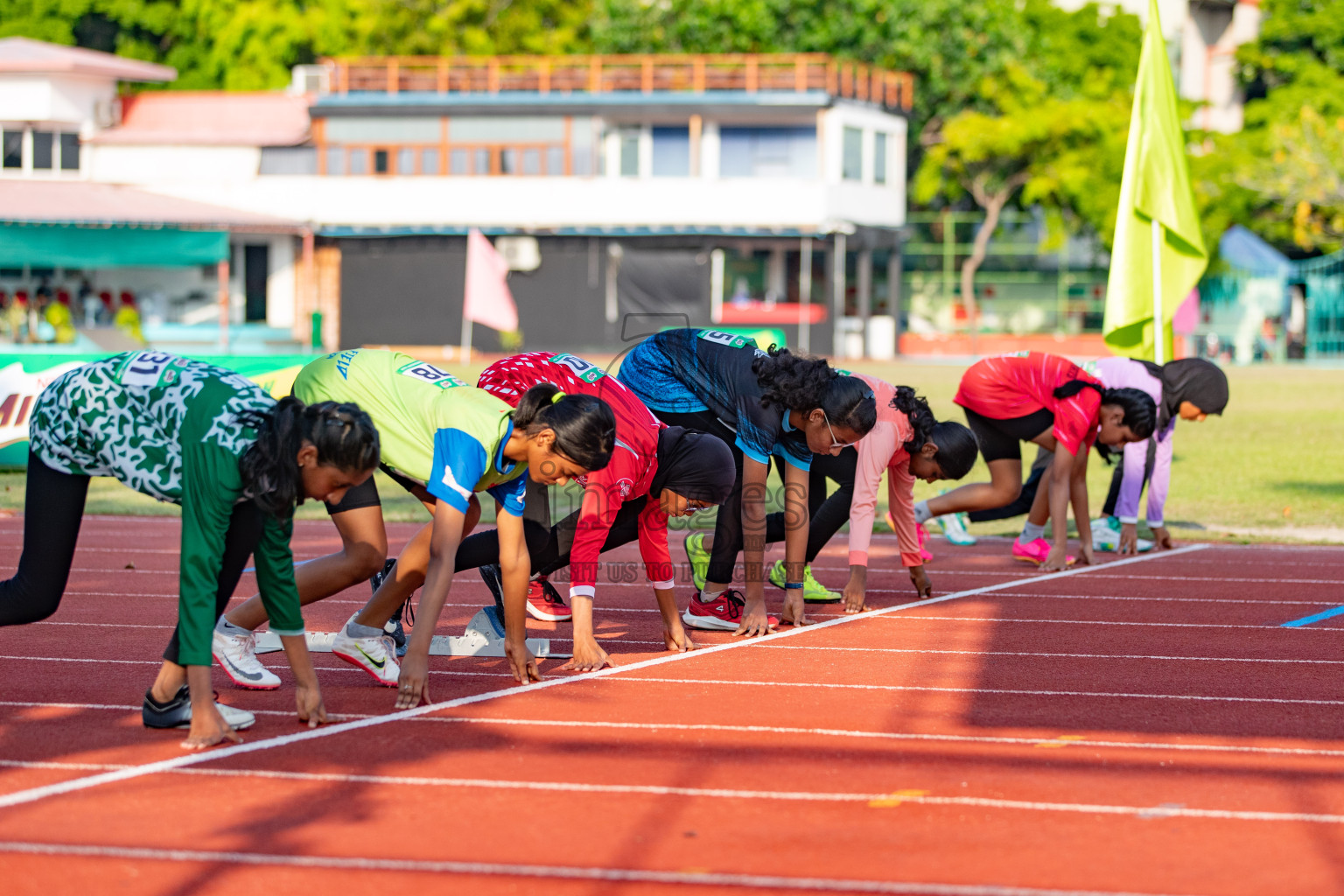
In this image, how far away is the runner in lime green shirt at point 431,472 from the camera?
4914 millimetres

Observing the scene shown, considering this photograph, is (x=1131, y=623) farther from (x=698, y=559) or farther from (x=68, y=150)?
(x=68, y=150)

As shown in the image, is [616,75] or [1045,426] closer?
[1045,426]

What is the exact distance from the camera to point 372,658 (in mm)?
5594

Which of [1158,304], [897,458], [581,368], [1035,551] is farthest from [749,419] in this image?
[1158,304]

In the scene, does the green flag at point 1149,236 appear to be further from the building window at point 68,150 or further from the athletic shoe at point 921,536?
the building window at point 68,150

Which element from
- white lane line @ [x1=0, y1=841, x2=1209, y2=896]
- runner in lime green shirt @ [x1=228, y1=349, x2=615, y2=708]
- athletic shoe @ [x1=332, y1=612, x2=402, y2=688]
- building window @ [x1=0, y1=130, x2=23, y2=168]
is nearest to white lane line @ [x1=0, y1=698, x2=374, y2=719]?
runner in lime green shirt @ [x1=228, y1=349, x2=615, y2=708]

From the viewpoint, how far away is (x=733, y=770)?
455 cm

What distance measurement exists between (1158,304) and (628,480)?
22.2 ft

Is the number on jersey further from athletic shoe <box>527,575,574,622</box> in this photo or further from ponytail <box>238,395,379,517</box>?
athletic shoe <box>527,575,574,622</box>

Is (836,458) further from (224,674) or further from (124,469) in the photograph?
(124,469)

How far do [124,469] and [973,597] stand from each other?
4733mm

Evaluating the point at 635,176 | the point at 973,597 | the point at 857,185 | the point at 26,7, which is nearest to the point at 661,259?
the point at 635,176

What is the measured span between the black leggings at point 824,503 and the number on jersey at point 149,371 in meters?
3.45

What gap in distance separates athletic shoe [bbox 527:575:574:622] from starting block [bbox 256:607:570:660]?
696mm
